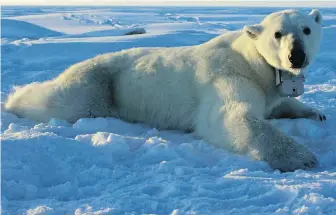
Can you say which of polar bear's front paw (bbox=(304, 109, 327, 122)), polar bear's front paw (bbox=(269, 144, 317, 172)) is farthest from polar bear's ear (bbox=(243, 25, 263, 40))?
polar bear's front paw (bbox=(269, 144, 317, 172))

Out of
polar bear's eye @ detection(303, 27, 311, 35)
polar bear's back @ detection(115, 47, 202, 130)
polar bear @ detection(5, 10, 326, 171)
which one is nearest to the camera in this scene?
polar bear @ detection(5, 10, 326, 171)

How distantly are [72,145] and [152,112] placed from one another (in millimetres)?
1197

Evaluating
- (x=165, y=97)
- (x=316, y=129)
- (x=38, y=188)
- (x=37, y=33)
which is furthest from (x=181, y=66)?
(x=37, y=33)

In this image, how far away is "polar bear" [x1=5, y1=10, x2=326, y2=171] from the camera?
107 inches

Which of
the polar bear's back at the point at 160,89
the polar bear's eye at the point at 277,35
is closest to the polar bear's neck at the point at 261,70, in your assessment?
the polar bear's eye at the point at 277,35

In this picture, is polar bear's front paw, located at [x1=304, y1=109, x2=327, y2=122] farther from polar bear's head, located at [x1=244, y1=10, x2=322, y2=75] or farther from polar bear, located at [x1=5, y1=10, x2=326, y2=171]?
polar bear's head, located at [x1=244, y1=10, x2=322, y2=75]

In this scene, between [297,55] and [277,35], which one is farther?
[277,35]

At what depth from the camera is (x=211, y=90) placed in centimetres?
315

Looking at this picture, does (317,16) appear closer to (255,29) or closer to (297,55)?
(255,29)

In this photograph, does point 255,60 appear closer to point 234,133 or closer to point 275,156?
point 234,133

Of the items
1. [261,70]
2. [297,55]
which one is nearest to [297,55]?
[297,55]

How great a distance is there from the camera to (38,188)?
75.3 inches

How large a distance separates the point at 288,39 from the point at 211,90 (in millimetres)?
664

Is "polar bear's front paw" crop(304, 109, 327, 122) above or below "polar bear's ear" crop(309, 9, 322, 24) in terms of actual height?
below
